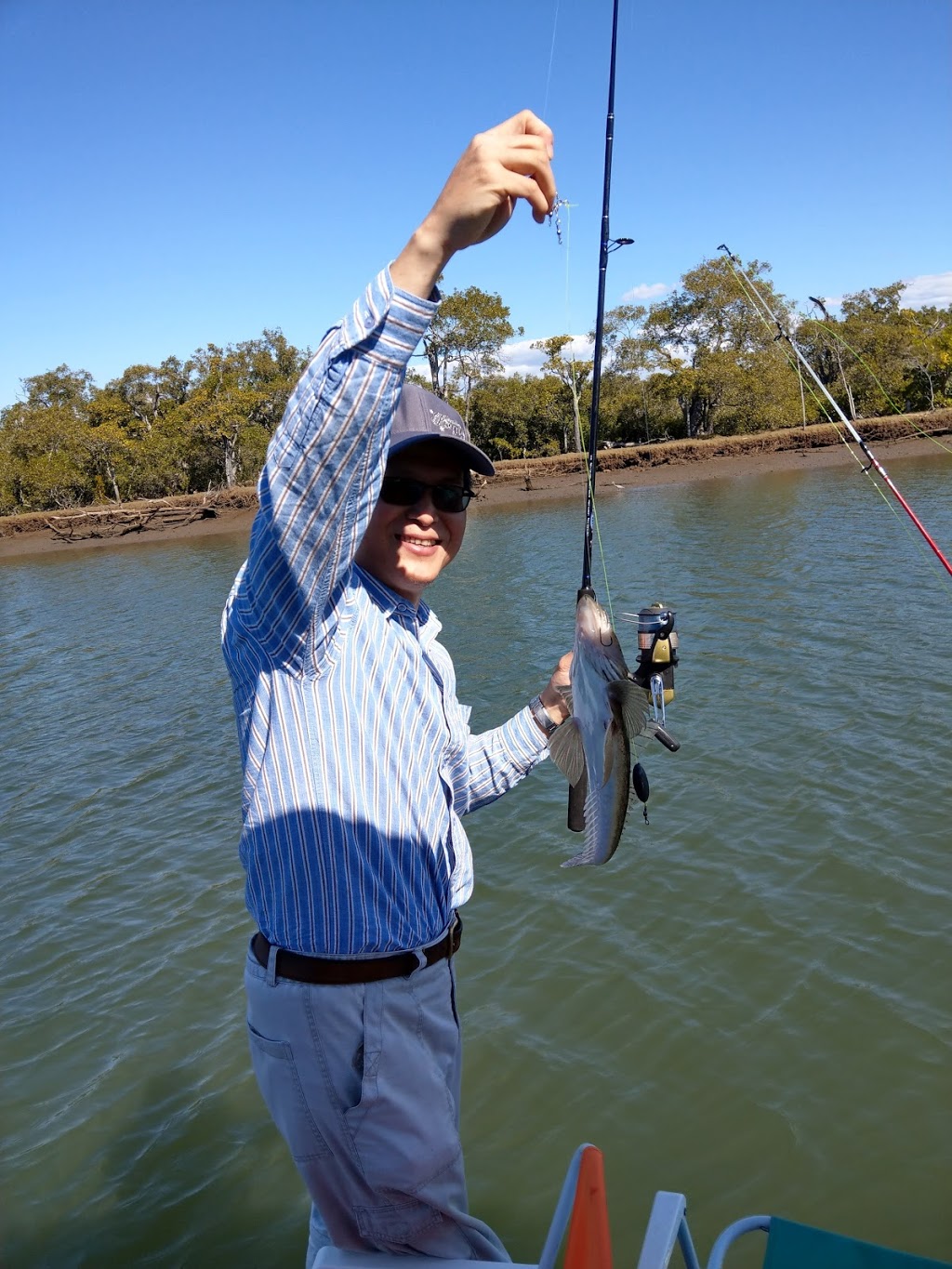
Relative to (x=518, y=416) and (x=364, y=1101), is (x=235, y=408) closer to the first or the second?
(x=518, y=416)

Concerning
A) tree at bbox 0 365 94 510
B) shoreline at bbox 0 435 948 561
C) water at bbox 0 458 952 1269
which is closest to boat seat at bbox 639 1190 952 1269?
water at bbox 0 458 952 1269

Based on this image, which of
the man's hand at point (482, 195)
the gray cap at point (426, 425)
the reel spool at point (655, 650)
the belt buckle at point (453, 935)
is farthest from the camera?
the reel spool at point (655, 650)

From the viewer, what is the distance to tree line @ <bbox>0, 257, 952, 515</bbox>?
49156mm

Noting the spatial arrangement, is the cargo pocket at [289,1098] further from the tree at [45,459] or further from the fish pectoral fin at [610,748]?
the tree at [45,459]

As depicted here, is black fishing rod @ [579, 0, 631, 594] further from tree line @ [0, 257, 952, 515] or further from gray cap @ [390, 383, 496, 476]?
tree line @ [0, 257, 952, 515]

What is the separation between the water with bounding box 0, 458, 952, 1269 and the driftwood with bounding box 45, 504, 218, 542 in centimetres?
3583

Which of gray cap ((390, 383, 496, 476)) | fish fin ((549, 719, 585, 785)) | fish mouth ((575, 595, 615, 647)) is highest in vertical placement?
gray cap ((390, 383, 496, 476))

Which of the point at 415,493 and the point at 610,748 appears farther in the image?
the point at 610,748

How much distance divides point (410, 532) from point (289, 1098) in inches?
49.0

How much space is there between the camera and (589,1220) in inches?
73.6

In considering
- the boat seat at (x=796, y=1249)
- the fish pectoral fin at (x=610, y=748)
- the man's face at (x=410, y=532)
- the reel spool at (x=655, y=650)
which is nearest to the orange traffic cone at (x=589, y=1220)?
the boat seat at (x=796, y=1249)

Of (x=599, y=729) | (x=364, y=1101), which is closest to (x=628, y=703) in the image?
(x=599, y=729)

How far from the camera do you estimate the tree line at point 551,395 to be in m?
49.2

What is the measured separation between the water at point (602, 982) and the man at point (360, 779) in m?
2.35
